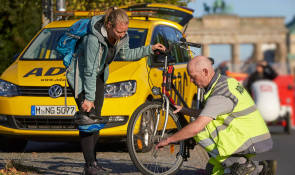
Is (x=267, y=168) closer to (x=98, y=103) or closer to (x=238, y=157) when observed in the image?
(x=238, y=157)

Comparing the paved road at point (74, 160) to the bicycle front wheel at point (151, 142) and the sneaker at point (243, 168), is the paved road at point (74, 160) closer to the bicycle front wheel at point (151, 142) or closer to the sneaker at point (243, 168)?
the bicycle front wheel at point (151, 142)

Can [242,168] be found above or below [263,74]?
above

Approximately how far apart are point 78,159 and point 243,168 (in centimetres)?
303

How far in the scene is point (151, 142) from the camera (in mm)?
6258

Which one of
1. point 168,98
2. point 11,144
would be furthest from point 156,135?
point 11,144

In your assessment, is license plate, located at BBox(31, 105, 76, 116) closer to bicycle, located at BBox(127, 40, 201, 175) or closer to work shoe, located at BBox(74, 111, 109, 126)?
bicycle, located at BBox(127, 40, 201, 175)

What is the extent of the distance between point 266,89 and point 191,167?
22.7 ft

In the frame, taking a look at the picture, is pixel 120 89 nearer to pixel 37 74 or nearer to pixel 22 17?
pixel 37 74

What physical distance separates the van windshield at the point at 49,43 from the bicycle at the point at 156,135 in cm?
237

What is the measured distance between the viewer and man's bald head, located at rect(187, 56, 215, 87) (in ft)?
16.7

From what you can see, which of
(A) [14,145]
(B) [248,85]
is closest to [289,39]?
(B) [248,85]

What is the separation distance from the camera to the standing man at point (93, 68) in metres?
5.71

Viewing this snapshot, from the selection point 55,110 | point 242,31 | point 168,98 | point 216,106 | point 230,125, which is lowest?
point 242,31

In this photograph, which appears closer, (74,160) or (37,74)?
(74,160)
